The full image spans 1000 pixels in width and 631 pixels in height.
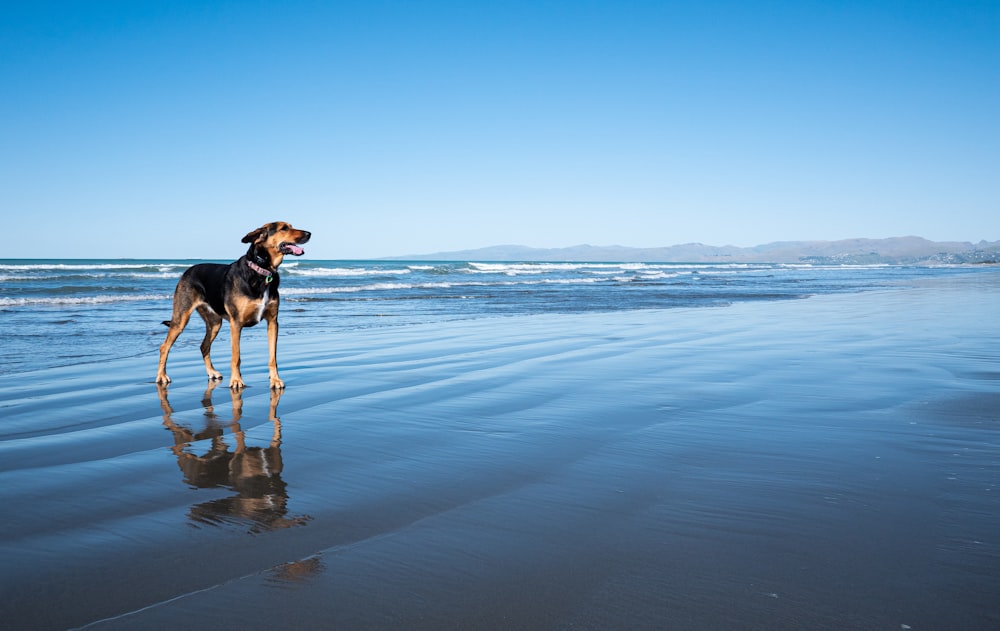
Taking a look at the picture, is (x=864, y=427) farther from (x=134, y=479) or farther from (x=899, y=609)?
(x=134, y=479)

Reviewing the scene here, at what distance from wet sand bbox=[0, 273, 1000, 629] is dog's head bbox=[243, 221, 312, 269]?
1.16 m

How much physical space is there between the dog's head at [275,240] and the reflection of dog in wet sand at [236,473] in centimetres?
191

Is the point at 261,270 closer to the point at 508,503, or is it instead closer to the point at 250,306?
the point at 250,306

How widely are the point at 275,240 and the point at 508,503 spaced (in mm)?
4126

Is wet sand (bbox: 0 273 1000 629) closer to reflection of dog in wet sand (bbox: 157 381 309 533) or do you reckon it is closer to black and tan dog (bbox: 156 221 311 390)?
reflection of dog in wet sand (bbox: 157 381 309 533)

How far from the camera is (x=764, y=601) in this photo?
5.89ft

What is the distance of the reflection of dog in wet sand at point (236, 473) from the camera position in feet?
7.97

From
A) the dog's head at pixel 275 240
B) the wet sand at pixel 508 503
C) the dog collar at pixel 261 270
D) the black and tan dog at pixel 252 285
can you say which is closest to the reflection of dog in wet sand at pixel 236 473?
the wet sand at pixel 508 503

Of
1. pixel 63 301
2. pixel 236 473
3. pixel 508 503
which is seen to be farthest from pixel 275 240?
pixel 63 301

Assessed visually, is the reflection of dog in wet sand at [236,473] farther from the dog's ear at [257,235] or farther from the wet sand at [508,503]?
the dog's ear at [257,235]

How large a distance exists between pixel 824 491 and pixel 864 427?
133cm

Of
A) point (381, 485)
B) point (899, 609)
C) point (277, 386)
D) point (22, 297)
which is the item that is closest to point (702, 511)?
point (899, 609)

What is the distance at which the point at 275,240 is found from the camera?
19.3ft

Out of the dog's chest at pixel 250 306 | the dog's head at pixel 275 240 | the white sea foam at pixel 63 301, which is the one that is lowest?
the white sea foam at pixel 63 301
